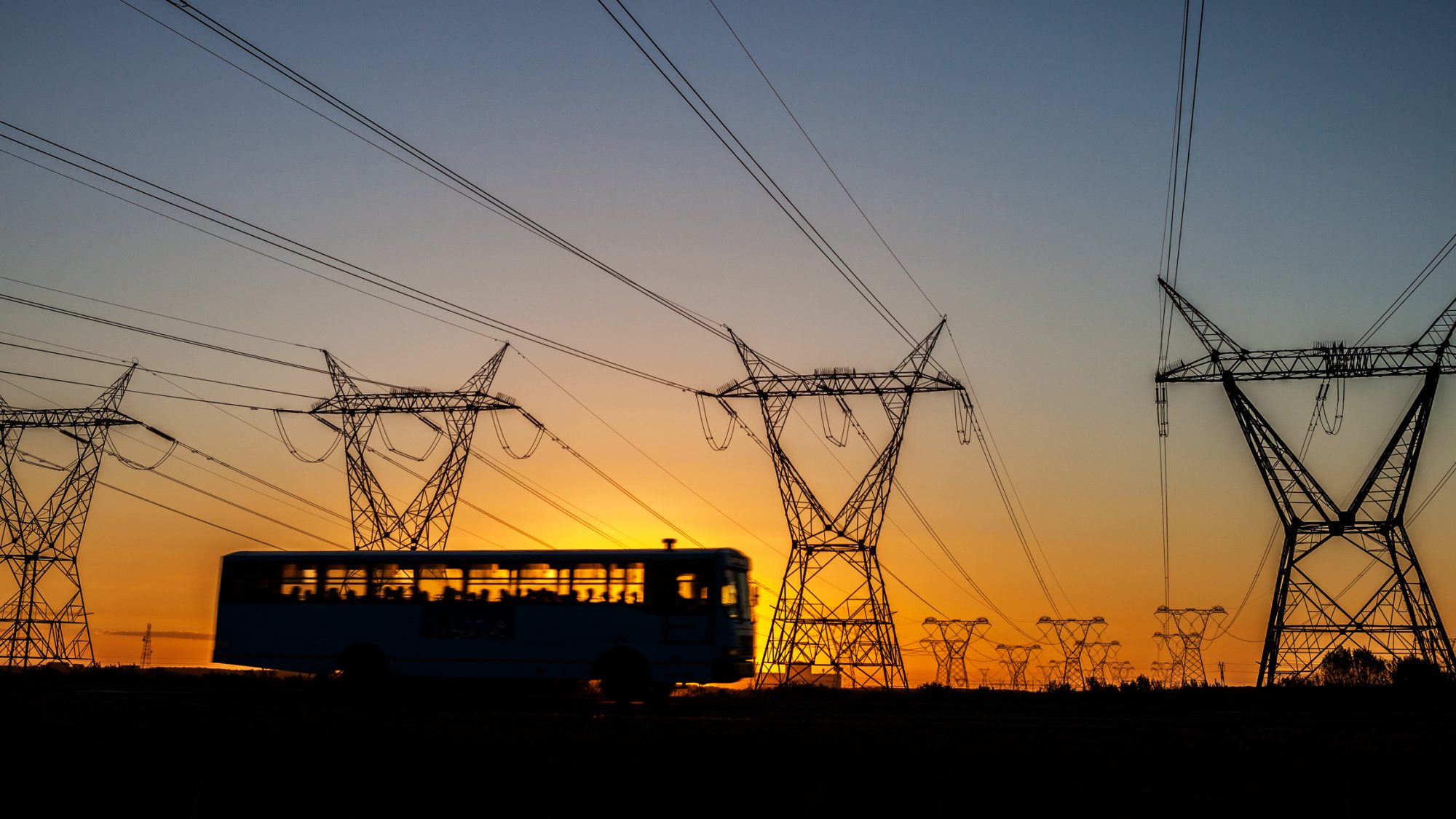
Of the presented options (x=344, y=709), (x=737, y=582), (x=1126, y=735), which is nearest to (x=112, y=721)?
(x=344, y=709)

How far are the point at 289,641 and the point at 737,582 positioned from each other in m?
13.3

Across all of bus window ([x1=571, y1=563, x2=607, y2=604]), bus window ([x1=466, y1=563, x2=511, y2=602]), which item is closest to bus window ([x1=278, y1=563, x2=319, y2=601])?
bus window ([x1=466, y1=563, x2=511, y2=602])

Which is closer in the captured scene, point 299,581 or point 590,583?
point 590,583

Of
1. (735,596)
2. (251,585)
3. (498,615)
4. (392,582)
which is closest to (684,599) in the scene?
(735,596)

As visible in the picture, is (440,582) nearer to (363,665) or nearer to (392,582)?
(392,582)

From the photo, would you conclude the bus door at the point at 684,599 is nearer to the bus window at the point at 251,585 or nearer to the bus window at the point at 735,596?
the bus window at the point at 735,596

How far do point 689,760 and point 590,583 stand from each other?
11.4 m

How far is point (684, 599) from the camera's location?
1233 inches

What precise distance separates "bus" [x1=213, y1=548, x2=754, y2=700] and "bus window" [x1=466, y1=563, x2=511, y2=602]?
0.10 feet

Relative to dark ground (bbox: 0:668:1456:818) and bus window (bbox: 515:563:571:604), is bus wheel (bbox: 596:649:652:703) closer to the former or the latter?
bus window (bbox: 515:563:571:604)

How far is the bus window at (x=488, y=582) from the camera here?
32.3 metres

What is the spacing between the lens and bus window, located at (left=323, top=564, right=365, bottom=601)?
109ft

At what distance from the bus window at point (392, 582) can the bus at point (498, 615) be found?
0.04 metres

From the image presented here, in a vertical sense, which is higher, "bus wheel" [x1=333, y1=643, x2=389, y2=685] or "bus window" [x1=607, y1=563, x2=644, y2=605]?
"bus window" [x1=607, y1=563, x2=644, y2=605]
